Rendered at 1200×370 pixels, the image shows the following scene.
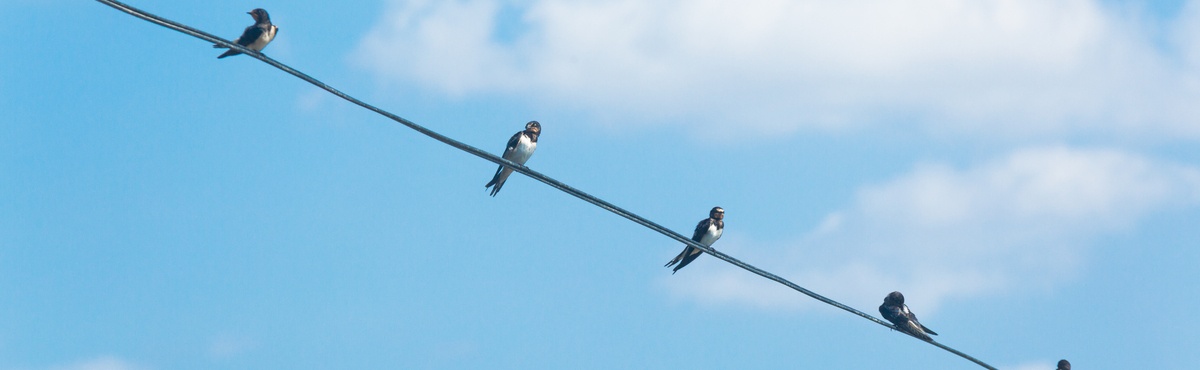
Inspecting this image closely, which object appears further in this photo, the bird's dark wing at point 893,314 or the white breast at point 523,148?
the white breast at point 523,148

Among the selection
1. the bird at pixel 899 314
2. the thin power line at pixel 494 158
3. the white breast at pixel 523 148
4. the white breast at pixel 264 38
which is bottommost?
the thin power line at pixel 494 158

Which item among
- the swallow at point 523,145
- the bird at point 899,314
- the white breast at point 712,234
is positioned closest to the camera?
the bird at point 899,314

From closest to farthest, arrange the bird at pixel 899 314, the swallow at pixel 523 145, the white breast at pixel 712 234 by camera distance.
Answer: the bird at pixel 899 314, the swallow at pixel 523 145, the white breast at pixel 712 234

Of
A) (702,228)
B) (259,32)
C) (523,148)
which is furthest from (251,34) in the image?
(702,228)

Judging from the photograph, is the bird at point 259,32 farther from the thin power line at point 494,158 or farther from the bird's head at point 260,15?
the thin power line at point 494,158

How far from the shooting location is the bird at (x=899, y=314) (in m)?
16.2

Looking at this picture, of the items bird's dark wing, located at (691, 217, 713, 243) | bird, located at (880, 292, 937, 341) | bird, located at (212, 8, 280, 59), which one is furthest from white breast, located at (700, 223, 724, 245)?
bird, located at (212, 8, 280, 59)

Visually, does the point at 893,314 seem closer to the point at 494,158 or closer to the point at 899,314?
the point at 899,314

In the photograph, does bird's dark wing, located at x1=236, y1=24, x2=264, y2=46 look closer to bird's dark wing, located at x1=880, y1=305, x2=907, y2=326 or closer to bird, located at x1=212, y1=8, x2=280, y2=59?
bird, located at x1=212, y1=8, x2=280, y2=59

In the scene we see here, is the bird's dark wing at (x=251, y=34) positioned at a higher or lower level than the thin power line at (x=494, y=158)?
higher

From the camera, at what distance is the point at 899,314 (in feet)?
54.2

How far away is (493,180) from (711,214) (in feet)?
13.0

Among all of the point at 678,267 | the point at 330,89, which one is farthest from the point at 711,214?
the point at 330,89

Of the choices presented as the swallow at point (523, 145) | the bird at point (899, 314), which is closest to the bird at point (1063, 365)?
the bird at point (899, 314)
